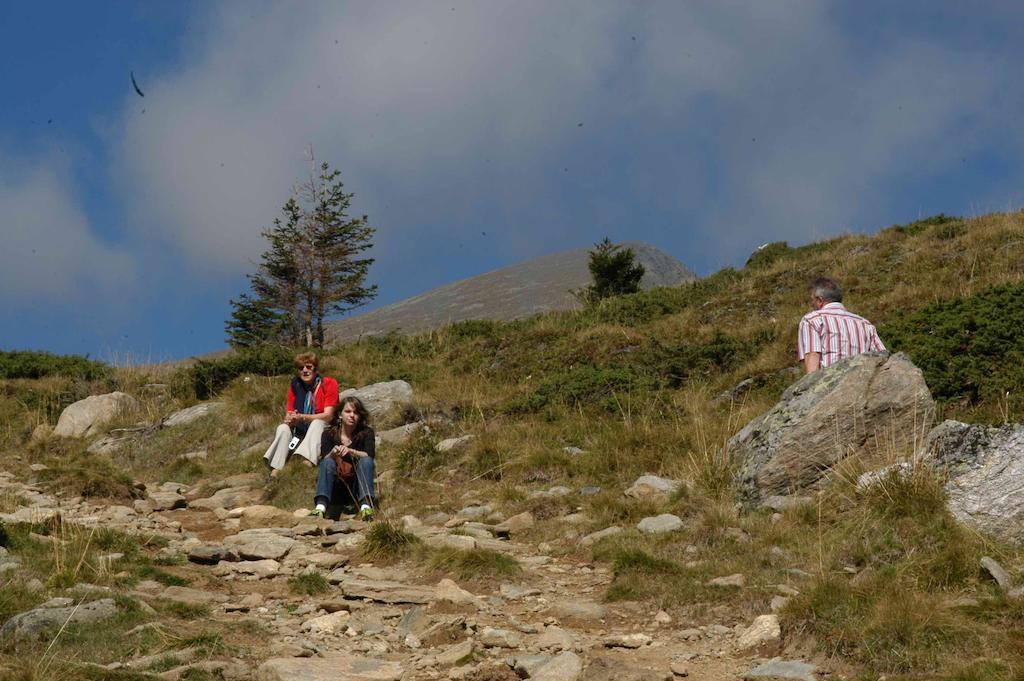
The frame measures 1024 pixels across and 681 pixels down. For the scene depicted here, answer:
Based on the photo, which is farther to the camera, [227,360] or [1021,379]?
[227,360]

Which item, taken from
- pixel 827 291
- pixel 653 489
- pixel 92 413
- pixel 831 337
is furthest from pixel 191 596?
pixel 92 413

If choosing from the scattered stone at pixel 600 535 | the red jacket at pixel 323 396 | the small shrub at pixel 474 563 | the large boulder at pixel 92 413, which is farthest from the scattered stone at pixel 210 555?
the large boulder at pixel 92 413

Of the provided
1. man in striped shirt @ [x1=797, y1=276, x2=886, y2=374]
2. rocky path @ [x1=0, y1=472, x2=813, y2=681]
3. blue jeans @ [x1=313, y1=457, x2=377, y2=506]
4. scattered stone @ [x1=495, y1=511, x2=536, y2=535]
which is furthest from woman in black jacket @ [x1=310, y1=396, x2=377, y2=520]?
man in striped shirt @ [x1=797, y1=276, x2=886, y2=374]

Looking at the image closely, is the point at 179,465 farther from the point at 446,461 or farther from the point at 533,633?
the point at 533,633

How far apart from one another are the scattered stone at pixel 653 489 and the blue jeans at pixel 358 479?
8.12 ft

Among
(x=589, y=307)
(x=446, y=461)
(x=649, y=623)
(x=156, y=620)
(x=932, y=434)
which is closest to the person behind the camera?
(x=156, y=620)

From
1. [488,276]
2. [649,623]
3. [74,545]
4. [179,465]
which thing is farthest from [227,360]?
[488,276]

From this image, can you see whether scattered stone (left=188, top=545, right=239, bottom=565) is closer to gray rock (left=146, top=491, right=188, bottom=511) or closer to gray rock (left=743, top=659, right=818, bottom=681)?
gray rock (left=146, top=491, right=188, bottom=511)

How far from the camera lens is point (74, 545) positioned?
623cm

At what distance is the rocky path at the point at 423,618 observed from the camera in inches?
A: 179

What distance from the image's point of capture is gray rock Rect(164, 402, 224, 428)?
14.0 meters

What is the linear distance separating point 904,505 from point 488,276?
70477mm

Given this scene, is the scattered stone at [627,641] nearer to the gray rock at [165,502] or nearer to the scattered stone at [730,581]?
the scattered stone at [730,581]

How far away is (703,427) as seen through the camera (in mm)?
9250
